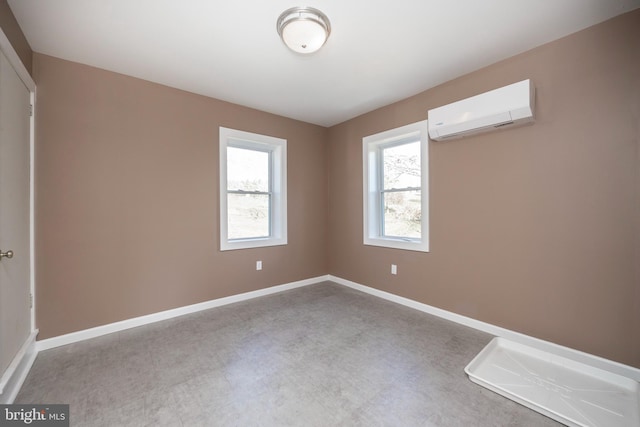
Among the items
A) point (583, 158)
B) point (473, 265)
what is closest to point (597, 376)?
point (473, 265)

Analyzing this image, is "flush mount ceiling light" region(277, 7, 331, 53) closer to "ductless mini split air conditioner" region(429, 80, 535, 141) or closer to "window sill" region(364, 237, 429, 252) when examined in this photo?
"ductless mini split air conditioner" region(429, 80, 535, 141)

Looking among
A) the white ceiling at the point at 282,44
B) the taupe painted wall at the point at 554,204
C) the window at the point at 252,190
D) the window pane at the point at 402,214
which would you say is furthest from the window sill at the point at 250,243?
the taupe painted wall at the point at 554,204

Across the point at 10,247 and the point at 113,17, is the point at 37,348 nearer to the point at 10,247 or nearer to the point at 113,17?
the point at 10,247

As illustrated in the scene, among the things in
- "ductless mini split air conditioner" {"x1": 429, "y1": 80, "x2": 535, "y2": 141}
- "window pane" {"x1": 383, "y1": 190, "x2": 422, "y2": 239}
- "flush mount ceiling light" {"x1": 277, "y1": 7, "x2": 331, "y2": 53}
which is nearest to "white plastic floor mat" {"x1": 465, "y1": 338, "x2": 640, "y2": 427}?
"window pane" {"x1": 383, "y1": 190, "x2": 422, "y2": 239}

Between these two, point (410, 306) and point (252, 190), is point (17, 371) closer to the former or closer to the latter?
point (252, 190)

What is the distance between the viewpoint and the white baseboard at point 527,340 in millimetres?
1871

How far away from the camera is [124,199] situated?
8.68 feet

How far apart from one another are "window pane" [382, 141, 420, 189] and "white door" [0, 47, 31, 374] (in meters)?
3.59

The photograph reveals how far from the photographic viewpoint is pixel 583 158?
2027 mm

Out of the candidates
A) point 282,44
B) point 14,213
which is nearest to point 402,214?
point 282,44

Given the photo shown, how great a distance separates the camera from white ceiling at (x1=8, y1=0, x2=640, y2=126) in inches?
70.5

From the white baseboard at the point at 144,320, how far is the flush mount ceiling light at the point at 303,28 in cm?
286

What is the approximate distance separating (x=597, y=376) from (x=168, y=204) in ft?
13.1

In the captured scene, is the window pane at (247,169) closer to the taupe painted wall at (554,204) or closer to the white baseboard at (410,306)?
the white baseboard at (410,306)
